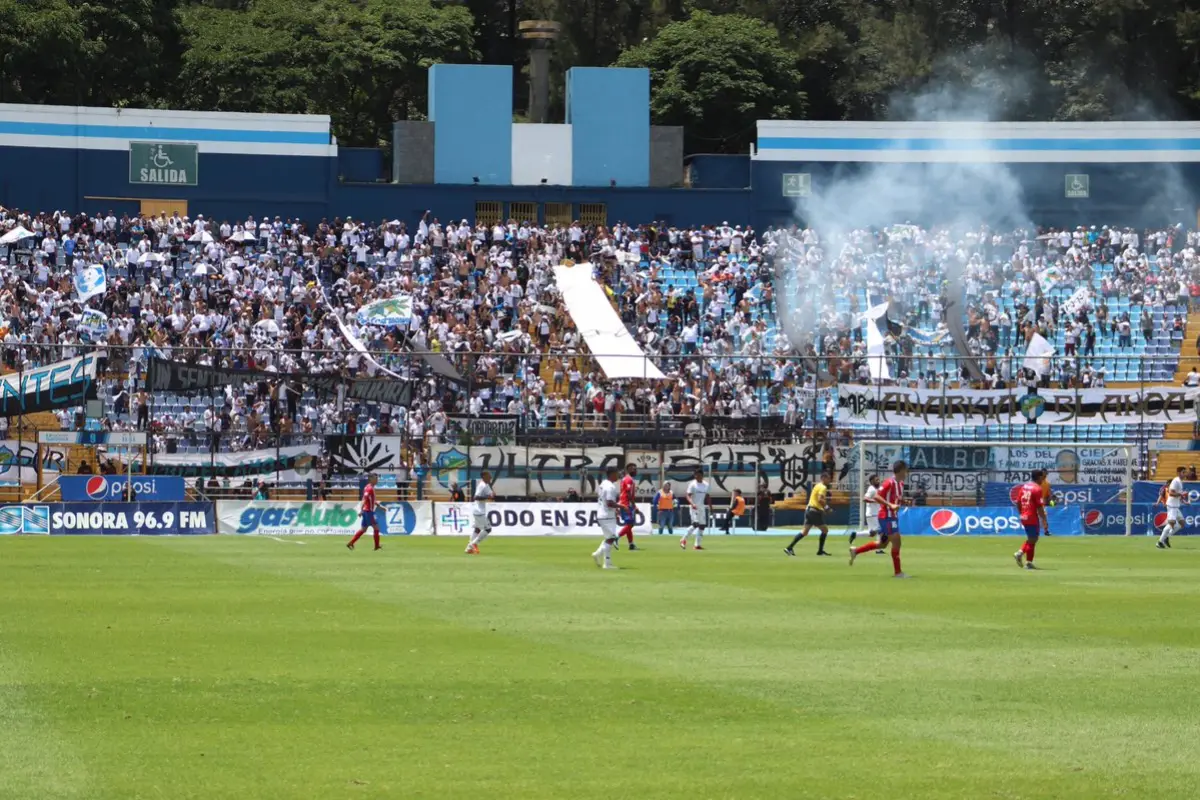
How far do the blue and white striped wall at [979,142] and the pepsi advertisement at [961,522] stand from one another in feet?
98.0

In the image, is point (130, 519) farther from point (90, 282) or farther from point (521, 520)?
point (90, 282)

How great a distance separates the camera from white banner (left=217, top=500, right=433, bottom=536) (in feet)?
142

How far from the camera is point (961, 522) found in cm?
4625

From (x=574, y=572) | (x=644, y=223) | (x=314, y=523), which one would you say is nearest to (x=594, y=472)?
(x=314, y=523)

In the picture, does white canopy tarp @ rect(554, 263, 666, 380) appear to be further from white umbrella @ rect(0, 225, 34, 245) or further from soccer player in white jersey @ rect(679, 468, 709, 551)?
white umbrella @ rect(0, 225, 34, 245)

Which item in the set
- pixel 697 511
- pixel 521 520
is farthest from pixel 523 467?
pixel 697 511

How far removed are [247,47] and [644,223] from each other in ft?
69.9

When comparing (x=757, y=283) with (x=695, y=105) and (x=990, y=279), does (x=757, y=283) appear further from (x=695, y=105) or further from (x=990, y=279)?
(x=695, y=105)

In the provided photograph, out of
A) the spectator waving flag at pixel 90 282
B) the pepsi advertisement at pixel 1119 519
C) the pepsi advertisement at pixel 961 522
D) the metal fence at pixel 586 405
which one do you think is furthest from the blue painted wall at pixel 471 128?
the pepsi advertisement at pixel 1119 519

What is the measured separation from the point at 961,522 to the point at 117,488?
73.2 ft

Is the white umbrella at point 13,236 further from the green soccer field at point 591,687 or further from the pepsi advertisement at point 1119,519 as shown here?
the pepsi advertisement at point 1119,519

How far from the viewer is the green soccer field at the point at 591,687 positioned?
11.7 m

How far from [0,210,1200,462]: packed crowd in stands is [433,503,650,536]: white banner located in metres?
4.58

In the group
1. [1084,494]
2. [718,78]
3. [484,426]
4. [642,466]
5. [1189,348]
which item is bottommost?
[1084,494]
